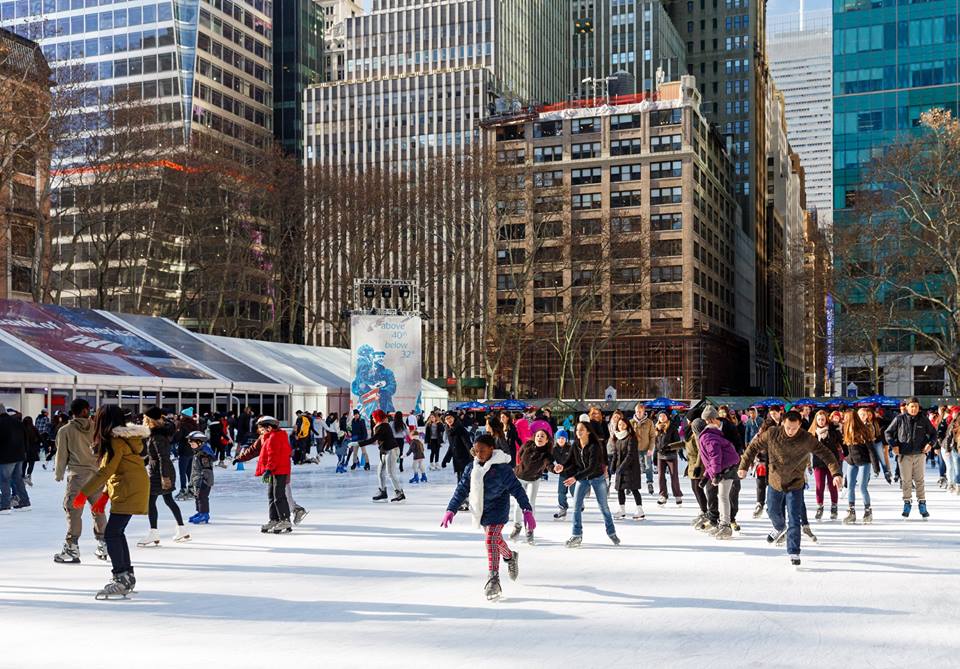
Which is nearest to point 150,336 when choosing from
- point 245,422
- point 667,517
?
point 245,422

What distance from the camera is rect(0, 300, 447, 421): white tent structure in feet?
103

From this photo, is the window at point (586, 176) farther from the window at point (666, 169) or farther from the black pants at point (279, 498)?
the black pants at point (279, 498)

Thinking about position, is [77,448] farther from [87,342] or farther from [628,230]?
[628,230]

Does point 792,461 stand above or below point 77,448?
below

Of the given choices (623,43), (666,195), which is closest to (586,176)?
(666,195)

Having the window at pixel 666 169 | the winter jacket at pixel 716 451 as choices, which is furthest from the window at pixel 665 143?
the winter jacket at pixel 716 451

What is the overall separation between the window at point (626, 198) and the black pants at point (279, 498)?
79.9 meters

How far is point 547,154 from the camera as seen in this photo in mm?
94625

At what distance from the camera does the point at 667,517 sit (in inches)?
623

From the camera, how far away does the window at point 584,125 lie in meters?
92.6

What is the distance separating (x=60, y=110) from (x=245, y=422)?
13765mm

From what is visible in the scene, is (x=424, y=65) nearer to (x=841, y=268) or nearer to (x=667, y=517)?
(x=841, y=268)

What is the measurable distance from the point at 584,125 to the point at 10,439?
81.2m

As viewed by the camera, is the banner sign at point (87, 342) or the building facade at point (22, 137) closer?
the banner sign at point (87, 342)
